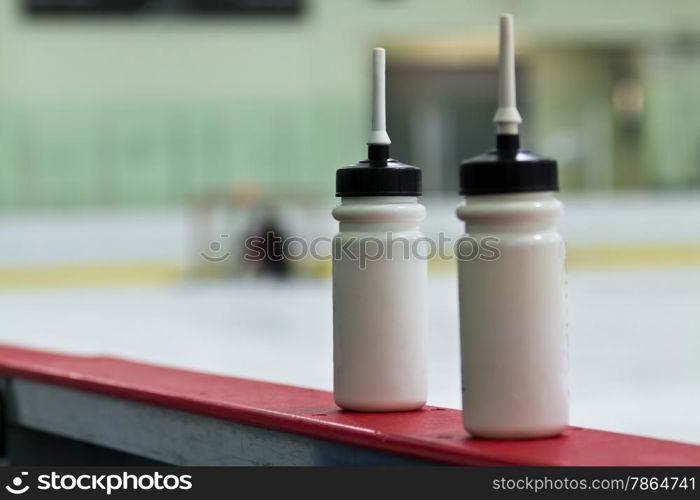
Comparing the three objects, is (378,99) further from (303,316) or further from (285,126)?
(285,126)

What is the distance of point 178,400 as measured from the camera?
115 centimetres

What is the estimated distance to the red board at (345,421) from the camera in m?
0.80

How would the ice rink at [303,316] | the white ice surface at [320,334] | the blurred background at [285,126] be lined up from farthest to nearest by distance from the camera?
1. the blurred background at [285,126]
2. the ice rink at [303,316]
3. the white ice surface at [320,334]

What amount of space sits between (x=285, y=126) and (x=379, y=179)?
8.80 metres

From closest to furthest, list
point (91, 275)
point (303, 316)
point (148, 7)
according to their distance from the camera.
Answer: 1. point (303, 316)
2. point (91, 275)
3. point (148, 7)

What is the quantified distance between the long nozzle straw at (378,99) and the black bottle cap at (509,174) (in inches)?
7.2

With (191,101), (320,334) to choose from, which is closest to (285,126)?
(191,101)

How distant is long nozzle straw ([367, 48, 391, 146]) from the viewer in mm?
1008

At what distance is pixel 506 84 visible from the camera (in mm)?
862

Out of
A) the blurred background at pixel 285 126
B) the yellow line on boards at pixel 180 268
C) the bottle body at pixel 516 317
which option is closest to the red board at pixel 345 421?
the bottle body at pixel 516 317

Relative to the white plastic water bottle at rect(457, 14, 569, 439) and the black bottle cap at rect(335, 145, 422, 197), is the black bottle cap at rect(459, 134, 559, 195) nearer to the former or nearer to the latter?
the white plastic water bottle at rect(457, 14, 569, 439)

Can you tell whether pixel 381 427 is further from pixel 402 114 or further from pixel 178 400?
pixel 402 114

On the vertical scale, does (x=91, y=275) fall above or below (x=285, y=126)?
below

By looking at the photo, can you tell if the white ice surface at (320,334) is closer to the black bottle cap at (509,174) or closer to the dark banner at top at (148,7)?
the black bottle cap at (509,174)
